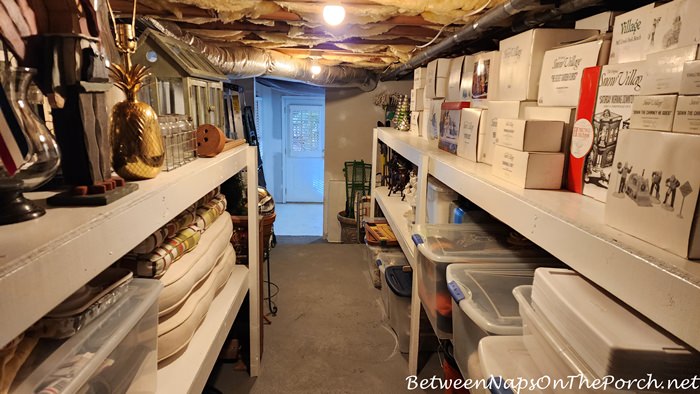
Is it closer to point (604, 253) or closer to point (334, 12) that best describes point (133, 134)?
point (604, 253)

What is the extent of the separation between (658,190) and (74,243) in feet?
2.94

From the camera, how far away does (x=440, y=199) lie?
2.03m

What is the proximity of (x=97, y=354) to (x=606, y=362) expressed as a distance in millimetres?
857

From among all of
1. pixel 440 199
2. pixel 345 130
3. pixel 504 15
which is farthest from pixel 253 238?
pixel 345 130

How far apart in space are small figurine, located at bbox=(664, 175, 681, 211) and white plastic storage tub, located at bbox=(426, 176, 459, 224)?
1.39m

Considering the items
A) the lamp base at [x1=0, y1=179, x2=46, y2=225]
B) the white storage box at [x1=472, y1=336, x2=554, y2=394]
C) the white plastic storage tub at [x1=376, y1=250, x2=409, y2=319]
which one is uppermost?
the lamp base at [x1=0, y1=179, x2=46, y2=225]

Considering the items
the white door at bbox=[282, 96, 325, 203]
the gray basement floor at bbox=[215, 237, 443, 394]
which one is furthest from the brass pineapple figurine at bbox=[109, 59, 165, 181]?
the white door at bbox=[282, 96, 325, 203]

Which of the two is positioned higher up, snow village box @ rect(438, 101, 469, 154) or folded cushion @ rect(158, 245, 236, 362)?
snow village box @ rect(438, 101, 469, 154)

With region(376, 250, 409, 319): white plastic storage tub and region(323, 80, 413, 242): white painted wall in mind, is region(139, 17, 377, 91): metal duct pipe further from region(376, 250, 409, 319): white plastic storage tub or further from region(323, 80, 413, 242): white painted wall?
region(376, 250, 409, 319): white plastic storage tub

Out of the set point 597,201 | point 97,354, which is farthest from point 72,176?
point 597,201

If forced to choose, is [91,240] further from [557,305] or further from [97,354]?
[557,305]

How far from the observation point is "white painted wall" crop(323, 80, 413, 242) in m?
5.34

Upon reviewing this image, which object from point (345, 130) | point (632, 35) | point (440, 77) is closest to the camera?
point (632, 35)

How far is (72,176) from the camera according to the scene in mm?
854
